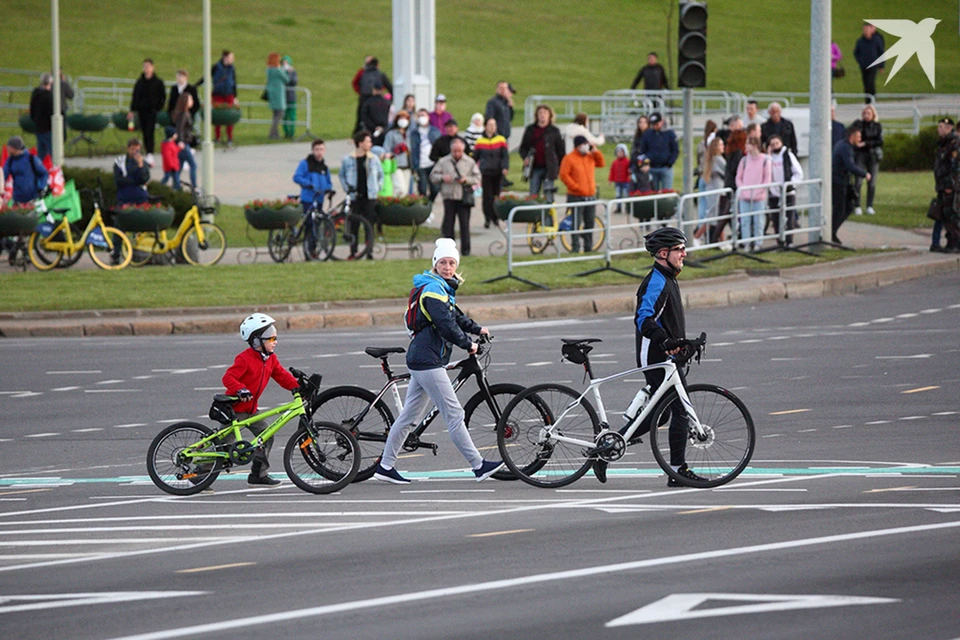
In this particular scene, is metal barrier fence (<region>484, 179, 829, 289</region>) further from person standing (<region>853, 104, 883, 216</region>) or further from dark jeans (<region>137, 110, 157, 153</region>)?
dark jeans (<region>137, 110, 157, 153</region>)

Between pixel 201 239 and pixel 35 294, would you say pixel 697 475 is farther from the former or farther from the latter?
pixel 201 239

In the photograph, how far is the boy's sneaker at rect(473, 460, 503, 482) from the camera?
10938 mm

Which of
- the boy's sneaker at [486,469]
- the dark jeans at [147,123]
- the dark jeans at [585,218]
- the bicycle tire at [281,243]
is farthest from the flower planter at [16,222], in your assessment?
the boy's sneaker at [486,469]

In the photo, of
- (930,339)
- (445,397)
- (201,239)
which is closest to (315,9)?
(201,239)

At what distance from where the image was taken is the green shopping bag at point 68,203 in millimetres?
24484

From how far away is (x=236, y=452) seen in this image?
36.0ft

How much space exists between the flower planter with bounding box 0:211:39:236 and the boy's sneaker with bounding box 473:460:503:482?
14.6 metres

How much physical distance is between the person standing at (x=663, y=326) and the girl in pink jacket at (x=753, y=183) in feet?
44.1

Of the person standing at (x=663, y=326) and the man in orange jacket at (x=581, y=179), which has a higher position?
the man in orange jacket at (x=581, y=179)

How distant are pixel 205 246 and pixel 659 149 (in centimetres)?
820

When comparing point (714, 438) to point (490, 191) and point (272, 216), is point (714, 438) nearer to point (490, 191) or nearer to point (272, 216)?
point (272, 216)

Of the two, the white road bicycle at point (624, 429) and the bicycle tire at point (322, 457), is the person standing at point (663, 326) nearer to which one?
the white road bicycle at point (624, 429)

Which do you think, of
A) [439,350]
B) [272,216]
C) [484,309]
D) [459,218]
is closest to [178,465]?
[439,350]

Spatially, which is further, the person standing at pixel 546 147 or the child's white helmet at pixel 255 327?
the person standing at pixel 546 147
